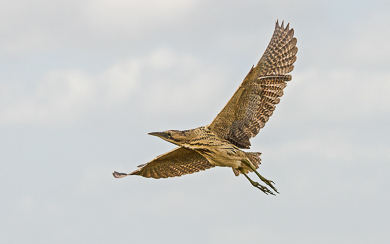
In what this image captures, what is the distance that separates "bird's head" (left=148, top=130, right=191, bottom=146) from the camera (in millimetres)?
15695

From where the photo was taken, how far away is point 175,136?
51.7 ft

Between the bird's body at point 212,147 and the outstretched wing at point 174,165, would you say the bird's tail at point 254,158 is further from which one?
the outstretched wing at point 174,165

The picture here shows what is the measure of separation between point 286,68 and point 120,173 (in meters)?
5.65

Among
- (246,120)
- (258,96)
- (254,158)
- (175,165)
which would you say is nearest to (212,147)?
(246,120)

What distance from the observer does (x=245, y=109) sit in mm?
16375

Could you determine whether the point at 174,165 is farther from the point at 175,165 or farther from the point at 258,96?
the point at 258,96

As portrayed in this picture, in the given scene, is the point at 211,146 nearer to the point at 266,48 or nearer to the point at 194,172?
the point at 194,172

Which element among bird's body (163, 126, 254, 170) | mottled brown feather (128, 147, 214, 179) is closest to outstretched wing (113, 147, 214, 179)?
mottled brown feather (128, 147, 214, 179)

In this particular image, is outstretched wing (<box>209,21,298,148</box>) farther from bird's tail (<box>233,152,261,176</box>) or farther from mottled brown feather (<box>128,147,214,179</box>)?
mottled brown feather (<box>128,147,214,179</box>)

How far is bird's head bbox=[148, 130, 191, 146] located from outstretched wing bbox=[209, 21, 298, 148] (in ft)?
2.62

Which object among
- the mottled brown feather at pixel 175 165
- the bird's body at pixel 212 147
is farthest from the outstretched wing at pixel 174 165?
the bird's body at pixel 212 147

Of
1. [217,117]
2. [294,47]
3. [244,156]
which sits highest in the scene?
[294,47]

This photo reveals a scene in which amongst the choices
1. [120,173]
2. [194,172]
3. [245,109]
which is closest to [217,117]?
[245,109]

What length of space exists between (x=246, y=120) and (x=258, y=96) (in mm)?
721
